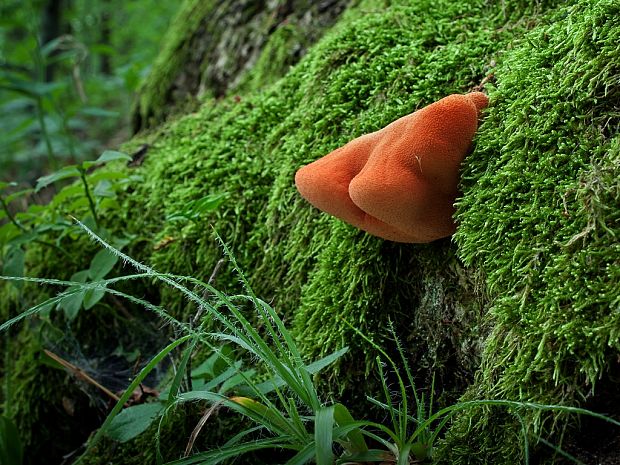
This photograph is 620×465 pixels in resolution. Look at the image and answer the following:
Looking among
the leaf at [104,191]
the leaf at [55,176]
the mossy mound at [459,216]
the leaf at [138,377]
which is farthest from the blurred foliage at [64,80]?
the leaf at [138,377]

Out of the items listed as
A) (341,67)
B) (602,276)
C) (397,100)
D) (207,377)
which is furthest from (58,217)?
(602,276)

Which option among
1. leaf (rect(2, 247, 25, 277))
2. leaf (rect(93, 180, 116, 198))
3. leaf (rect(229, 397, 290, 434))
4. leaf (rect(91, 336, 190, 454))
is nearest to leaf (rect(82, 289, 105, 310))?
leaf (rect(2, 247, 25, 277))

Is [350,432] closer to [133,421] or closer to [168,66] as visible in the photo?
[133,421]

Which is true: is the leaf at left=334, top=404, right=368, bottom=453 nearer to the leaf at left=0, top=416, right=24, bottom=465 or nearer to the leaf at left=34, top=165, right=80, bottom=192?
the leaf at left=0, top=416, right=24, bottom=465

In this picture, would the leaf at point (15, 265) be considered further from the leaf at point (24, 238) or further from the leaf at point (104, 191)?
the leaf at point (104, 191)

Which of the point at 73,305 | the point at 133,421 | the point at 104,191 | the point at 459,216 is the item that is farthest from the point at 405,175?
the point at 104,191
